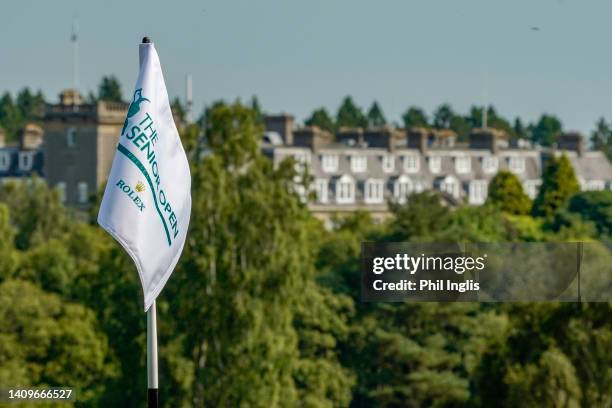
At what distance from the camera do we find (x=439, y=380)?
58.8m

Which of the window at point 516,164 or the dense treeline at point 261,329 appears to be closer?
the dense treeline at point 261,329

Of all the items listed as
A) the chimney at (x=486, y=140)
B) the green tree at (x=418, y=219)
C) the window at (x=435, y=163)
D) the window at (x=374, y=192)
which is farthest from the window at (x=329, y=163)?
the green tree at (x=418, y=219)

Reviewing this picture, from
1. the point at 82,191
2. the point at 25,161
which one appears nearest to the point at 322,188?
the point at 82,191

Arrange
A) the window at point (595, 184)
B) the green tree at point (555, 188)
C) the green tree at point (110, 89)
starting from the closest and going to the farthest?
the green tree at point (555, 188)
the window at point (595, 184)
the green tree at point (110, 89)

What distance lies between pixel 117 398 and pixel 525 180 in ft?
279

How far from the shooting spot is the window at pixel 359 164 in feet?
420

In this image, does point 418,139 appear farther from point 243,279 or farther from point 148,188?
point 148,188

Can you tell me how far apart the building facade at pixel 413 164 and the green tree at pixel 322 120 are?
104 ft

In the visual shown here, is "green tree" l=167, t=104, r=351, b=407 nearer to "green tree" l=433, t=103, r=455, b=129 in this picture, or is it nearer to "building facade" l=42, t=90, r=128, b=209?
"building facade" l=42, t=90, r=128, b=209

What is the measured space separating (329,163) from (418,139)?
30.8 ft

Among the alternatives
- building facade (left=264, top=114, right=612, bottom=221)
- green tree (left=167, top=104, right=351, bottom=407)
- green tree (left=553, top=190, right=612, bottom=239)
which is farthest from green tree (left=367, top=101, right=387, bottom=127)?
green tree (left=167, top=104, right=351, bottom=407)

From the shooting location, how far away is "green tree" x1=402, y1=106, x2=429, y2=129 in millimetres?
179000

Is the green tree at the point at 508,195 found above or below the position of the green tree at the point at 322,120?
below

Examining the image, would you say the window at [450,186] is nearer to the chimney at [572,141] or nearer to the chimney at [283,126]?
the chimney at [572,141]
